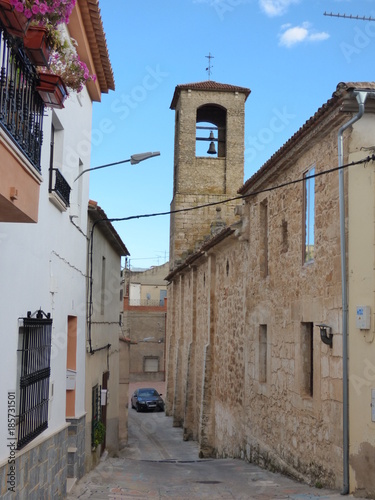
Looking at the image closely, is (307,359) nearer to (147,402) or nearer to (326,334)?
(326,334)

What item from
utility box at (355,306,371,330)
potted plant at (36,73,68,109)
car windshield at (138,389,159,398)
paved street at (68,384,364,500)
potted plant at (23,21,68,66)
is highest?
potted plant at (23,21,68,66)

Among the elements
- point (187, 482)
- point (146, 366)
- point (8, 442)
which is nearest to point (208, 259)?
point (187, 482)

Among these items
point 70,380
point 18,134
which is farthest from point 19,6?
point 70,380

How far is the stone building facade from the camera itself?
857 centimetres

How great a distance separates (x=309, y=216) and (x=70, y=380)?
15.0 feet

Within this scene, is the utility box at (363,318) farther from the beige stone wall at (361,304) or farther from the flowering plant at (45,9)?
the flowering plant at (45,9)

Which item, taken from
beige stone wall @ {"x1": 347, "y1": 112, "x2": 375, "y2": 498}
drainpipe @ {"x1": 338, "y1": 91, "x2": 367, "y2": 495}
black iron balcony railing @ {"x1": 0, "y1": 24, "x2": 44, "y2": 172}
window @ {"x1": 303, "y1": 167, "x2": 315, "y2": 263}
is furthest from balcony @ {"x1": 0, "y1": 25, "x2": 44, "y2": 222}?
window @ {"x1": 303, "y1": 167, "x2": 315, "y2": 263}

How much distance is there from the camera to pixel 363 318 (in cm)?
784

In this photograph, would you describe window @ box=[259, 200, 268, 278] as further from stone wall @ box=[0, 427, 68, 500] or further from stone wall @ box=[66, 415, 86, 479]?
stone wall @ box=[0, 427, 68, 500]

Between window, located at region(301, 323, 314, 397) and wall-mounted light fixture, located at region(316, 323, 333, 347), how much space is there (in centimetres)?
105

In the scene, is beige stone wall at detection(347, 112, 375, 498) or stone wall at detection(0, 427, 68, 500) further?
beige stone wall at detection(347, 112, 375, 498)

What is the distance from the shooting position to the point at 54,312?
8078 mm

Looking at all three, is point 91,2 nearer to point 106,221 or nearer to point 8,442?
point 106,221

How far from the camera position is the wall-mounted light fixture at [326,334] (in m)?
8.70
